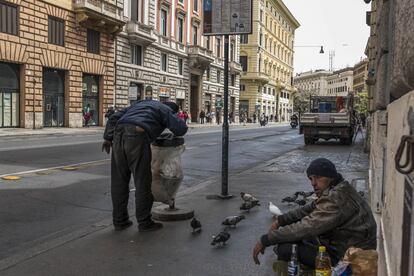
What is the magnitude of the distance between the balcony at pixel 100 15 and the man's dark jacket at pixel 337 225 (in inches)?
1168

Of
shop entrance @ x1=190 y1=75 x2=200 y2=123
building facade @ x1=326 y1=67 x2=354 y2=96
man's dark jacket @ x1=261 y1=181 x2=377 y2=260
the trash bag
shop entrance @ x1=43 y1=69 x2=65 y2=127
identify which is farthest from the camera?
building facade @ x1=326 y1=67 x2=354 y2=96

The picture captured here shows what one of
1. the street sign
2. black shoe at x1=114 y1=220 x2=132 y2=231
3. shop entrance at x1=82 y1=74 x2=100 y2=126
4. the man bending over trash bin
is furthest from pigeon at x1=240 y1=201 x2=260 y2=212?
shop entrance at x1=82 y1=74 x2=100 y2=126

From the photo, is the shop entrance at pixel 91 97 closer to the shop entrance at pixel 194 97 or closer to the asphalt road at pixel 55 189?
the asphalt road at pixel 55 189

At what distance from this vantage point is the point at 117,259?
4.64m

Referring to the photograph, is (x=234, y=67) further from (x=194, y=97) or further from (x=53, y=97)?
(x=53, y=97)

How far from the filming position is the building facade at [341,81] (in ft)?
492

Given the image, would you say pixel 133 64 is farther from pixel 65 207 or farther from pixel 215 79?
pixel 65 207

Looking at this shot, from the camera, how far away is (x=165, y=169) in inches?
235

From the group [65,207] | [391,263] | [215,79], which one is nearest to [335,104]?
[65,207]

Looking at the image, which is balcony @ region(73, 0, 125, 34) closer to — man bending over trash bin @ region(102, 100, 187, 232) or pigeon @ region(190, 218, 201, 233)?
man bending over trash bin @ region(102, 100, 187, 232)

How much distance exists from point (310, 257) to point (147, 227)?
8.49 ft

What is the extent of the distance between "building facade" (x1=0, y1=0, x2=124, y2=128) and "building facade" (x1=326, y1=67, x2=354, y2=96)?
118 metres

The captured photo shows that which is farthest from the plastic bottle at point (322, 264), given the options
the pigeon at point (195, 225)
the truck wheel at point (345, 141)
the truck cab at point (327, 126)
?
the truck wheel at point (345, 141)

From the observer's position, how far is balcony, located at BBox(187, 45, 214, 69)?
158 feet
